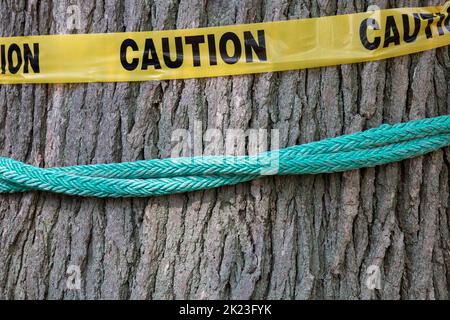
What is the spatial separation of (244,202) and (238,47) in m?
0.42

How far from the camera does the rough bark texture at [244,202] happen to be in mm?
1735

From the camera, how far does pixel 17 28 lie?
1861 millimetres

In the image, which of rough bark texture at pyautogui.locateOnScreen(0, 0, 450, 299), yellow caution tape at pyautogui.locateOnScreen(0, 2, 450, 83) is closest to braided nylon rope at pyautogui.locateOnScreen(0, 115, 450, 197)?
rough bark texture at pyautogui.locateOnScreen(0, 0, 450, 299)

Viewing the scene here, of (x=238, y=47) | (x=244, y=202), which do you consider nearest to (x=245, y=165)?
(x=244, y=202)

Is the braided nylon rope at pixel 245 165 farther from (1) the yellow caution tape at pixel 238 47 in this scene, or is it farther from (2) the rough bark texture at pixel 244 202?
(1) the yellow caution tape at pixel 238 47

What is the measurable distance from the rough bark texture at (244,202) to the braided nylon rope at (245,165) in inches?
1.8

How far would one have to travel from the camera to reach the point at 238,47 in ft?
5.74

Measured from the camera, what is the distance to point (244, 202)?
1738 mm

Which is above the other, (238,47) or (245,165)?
(238,47)

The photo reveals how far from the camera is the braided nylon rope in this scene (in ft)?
5.58

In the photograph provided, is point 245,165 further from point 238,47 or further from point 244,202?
point 238,47

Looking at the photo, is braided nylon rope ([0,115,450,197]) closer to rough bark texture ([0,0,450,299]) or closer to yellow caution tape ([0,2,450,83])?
rough bark texture ([0,0,450,299])
